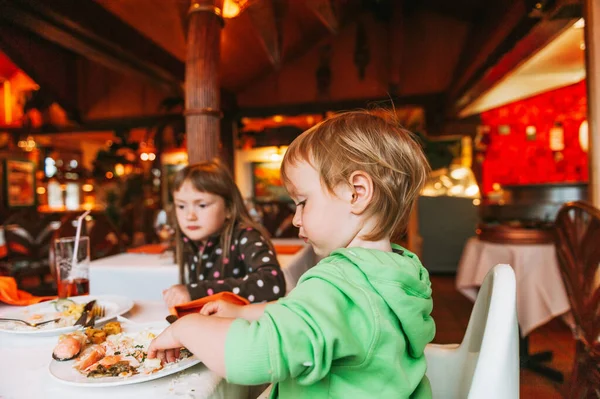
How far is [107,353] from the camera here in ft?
2.48

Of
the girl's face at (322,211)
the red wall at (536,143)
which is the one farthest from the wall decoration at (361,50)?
the girl's face at (322,211)

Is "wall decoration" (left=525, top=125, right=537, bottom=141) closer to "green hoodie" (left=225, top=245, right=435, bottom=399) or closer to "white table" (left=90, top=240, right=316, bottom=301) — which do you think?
"white table" (left=90, top=240, right=316, bottom=301)

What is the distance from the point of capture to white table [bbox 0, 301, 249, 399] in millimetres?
619

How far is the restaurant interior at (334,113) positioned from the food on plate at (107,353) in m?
0.62

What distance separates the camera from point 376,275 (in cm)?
62

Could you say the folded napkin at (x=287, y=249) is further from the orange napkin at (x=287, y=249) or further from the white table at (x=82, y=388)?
the white table at (x=82, y=388)

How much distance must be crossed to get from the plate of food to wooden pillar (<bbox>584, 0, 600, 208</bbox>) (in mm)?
2111

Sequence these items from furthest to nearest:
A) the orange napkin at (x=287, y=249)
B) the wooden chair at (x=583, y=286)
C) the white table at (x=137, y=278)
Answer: the orange napkin at (x=287, y=249) → the white table at (x=137, y=278) → the wooden chair at (x=583, y=286)

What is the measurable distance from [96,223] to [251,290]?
1876 millimetres

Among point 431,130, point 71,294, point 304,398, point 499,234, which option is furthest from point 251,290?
point 431,130

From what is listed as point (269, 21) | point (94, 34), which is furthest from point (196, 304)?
point (94, 34)

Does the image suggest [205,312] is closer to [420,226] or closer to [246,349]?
[246,349]

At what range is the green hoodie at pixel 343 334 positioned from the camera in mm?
535

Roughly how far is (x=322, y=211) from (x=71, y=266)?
36.1 inches
